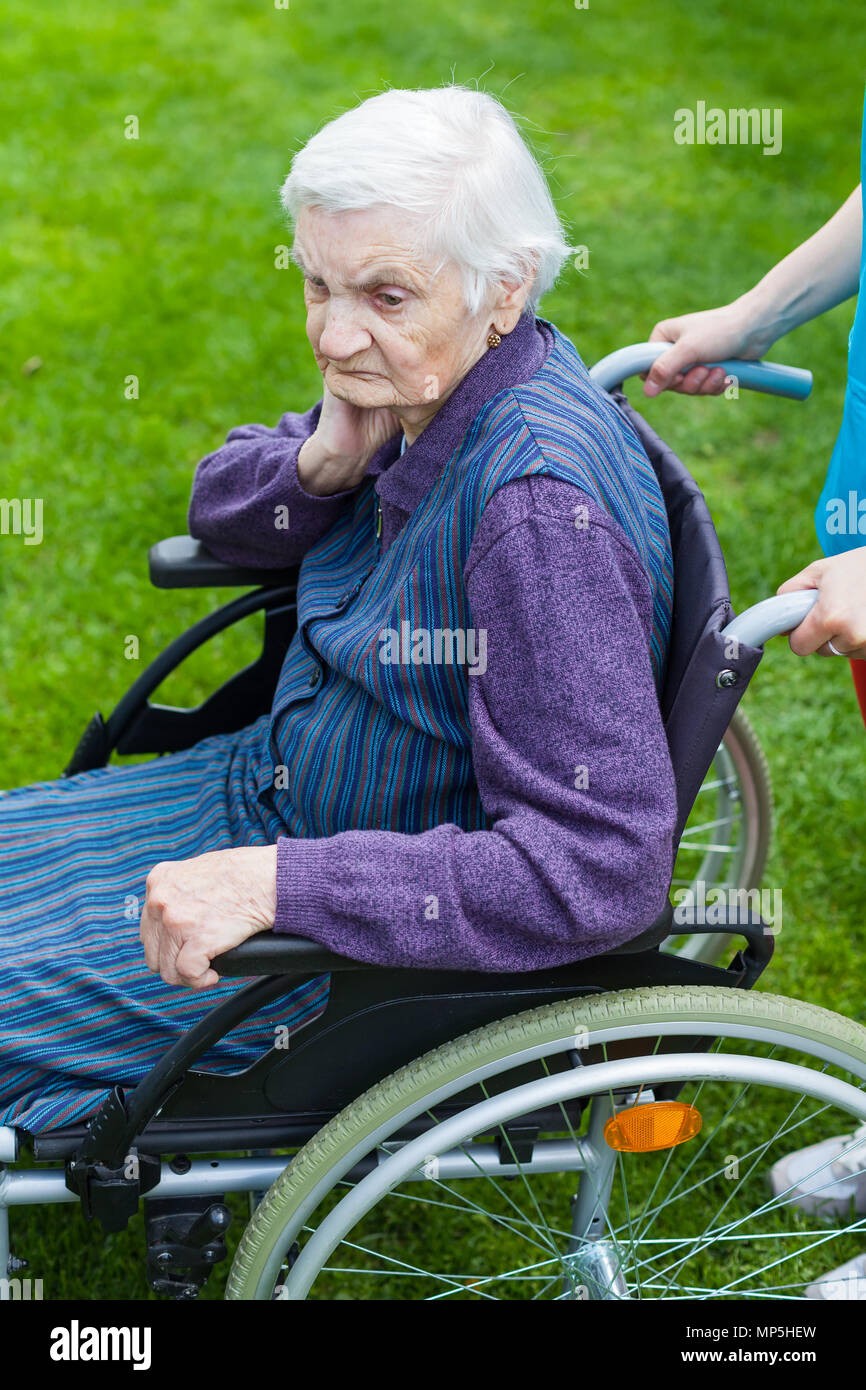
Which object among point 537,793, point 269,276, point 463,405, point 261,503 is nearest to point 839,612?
point 537,793

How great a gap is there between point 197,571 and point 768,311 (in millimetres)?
908

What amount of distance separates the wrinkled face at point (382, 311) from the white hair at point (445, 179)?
0.02m

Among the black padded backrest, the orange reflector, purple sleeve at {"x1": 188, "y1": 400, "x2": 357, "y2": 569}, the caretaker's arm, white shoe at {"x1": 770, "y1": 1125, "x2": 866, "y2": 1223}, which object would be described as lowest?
white shoe at {"x1": 770, "y1": 1125, "x2": 866, "y2": 1223}

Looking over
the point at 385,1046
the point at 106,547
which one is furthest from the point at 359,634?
the point at 106,547

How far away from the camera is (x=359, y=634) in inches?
66.2

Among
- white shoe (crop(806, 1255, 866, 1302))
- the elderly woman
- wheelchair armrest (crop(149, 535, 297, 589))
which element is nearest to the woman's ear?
the elderly woman

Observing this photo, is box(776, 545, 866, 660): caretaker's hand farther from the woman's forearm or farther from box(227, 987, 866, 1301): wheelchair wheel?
the woman's forearm

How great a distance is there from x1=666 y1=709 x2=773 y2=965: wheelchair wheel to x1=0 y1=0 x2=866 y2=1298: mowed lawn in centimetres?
24

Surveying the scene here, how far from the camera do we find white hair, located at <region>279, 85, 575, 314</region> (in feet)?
4.80

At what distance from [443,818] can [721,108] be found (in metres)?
4.47

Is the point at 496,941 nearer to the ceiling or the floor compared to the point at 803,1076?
nearer to the ceiling

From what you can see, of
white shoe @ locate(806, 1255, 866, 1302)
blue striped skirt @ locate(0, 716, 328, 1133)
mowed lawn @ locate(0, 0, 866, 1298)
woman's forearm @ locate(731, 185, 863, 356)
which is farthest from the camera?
mowed lawn @ locate(0, 0, 866, 1298)

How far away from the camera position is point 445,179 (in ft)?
4.84

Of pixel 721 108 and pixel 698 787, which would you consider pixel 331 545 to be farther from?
pixel 721 108
